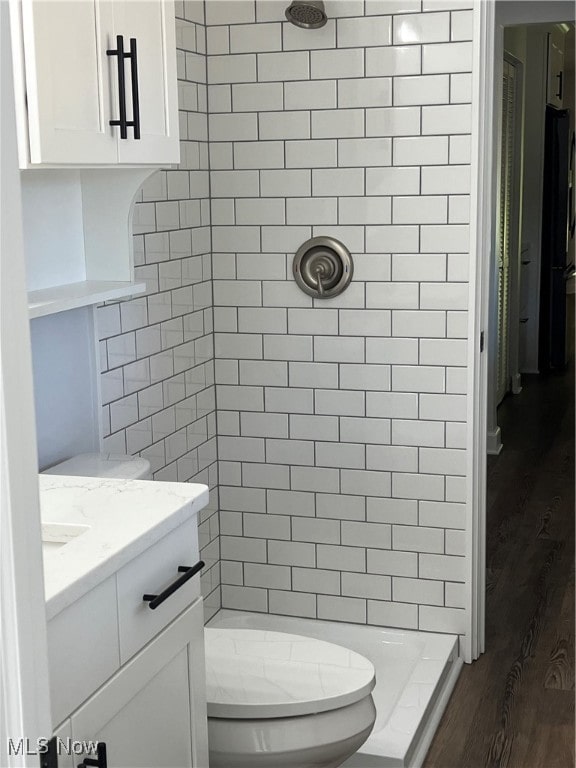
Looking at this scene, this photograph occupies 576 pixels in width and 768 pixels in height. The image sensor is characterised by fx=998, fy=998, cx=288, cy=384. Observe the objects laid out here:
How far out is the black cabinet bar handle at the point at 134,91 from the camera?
1.99 m

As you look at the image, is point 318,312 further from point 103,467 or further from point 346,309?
point 103,467

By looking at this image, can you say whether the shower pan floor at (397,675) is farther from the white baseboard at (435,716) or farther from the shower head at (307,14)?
the shower head at (307,14)

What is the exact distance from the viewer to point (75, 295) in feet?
7.05

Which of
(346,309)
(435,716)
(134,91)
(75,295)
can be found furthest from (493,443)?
(134,91)

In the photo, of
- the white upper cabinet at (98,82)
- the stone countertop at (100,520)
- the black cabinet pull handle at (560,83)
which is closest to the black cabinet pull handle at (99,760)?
the stone countertop at (100,520)

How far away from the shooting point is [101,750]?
140cm

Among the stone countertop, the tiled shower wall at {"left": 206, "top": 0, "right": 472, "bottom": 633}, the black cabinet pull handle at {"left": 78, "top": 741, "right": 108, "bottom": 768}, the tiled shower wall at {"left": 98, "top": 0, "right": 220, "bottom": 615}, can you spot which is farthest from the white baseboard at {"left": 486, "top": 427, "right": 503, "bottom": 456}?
the black cabinet pull handle at {"left": 78, "top": 741, "right": 108, "bottom": 768}

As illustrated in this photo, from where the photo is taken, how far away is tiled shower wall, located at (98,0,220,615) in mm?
2762

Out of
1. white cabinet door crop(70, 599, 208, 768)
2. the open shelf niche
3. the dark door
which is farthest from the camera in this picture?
the dark door

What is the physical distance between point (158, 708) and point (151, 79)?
50.7 inches

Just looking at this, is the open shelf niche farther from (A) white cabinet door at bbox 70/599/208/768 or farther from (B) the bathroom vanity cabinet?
(A) white cabinet door at bbox 70/599/208/768

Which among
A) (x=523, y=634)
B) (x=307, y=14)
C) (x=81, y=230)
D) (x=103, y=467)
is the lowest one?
(x=523, y=634)

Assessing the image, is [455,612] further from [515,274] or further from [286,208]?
[515,274]

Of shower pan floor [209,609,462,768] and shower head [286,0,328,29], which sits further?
shower head [286,0,328,29]
